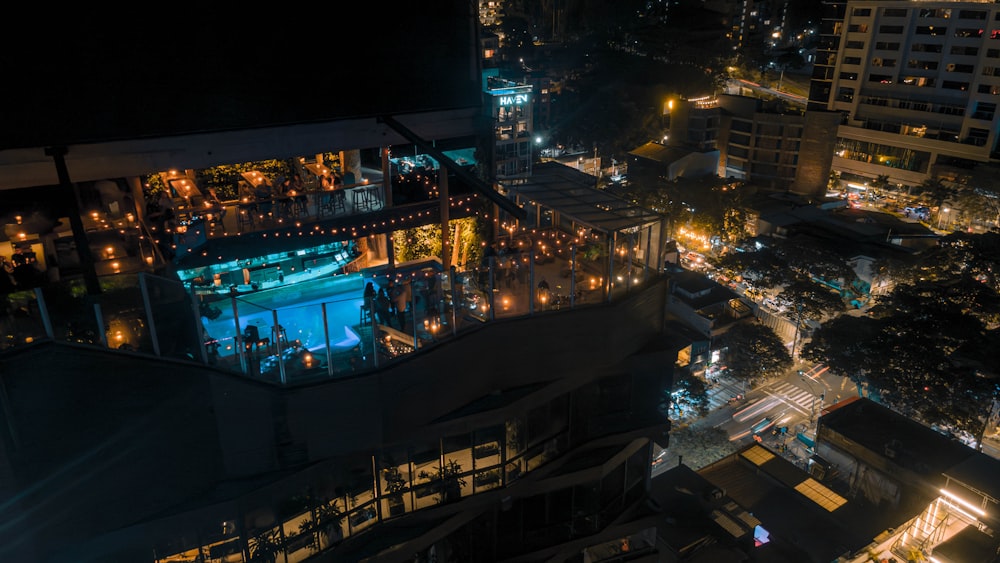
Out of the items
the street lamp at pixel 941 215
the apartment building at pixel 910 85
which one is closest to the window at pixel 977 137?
the apartment building at pixel 910 85

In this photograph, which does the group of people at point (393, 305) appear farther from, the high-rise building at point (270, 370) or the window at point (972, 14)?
the window at point (972, 14)

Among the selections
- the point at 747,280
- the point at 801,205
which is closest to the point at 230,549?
the point at 747,280

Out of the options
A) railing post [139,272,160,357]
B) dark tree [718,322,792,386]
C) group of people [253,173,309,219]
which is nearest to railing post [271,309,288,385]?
railing post [139,272,160,357]

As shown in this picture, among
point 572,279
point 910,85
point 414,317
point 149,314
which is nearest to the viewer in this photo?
point 149,314

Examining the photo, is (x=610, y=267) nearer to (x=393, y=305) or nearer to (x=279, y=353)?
(x=393, y=305)

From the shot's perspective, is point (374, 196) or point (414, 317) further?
point (374, 196)

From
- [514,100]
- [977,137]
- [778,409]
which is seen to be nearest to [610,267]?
[778,409]

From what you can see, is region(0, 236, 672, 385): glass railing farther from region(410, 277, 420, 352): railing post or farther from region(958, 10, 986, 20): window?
region(958, 10, 986, 20): window
